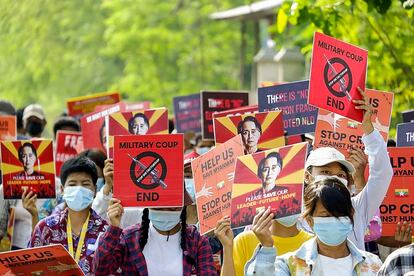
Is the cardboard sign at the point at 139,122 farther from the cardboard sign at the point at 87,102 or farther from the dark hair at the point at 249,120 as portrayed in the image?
the cardboard sign at the point at 87,102

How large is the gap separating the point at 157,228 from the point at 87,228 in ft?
2.78

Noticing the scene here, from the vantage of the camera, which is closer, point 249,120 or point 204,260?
point 204,260

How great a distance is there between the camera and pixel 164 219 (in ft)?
27.9

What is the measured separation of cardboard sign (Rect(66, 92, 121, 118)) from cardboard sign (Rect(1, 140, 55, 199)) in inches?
223

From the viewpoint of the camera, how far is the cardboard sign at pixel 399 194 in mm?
9680

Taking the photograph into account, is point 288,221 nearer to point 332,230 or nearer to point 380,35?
point 332,230

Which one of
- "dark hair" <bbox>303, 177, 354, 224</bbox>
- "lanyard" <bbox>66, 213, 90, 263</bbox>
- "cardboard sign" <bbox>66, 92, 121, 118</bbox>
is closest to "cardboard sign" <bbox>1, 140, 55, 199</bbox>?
"lanyard" <bbox>66, 213, 90, 263</bbox>

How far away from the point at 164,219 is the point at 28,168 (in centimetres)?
284

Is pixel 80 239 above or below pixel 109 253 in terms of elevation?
below

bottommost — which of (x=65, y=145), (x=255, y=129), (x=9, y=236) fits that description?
(x=9, y=236)

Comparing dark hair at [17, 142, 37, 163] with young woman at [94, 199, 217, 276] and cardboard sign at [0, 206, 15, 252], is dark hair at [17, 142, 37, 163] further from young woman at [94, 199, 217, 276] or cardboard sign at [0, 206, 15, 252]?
young woman at [94, 199, 217, 276]

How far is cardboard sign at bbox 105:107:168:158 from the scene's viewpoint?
445 inches

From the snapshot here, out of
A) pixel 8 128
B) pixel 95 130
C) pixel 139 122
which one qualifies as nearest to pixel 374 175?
pixel 139 122

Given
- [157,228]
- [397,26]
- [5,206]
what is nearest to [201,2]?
[397,26]
